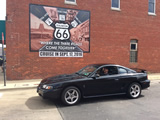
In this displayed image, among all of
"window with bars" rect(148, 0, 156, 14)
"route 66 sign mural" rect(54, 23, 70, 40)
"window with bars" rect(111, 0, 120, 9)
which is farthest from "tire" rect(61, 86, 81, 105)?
"window with bars" rect(148, 0, 156, 14)

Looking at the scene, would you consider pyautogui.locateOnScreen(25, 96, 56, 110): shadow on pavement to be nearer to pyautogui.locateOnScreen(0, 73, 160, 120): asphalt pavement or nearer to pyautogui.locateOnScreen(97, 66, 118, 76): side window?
pyautogui.locateOnScreen(0, 73, 160, 120): asphalt pavement

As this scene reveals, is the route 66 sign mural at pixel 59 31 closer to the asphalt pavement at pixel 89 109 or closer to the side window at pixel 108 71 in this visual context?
the asphalt pavement at pixel 89 109

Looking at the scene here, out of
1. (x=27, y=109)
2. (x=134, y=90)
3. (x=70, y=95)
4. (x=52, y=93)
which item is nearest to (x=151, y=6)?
(x=134, y=90)

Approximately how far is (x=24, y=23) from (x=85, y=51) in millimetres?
4791

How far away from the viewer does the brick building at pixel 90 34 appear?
9961mm

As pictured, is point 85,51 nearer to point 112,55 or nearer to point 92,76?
point 112,55

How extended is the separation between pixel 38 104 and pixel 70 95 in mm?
1235

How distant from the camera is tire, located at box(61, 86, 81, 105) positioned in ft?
17.0

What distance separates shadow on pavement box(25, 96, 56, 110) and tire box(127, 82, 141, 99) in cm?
306

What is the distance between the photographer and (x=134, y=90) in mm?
6238

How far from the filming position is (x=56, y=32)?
1083 centimetres

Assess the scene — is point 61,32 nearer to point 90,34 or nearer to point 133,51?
point 90,34

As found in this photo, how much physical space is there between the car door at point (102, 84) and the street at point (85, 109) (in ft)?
1.25

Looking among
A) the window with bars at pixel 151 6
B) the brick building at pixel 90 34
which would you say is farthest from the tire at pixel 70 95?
the window with bars at pixel 151 6
